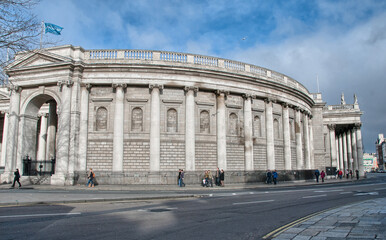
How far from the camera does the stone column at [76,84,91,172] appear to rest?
93.0 ft

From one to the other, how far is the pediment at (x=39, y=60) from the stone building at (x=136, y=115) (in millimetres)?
90

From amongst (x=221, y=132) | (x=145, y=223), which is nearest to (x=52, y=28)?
(x=221, y=132)

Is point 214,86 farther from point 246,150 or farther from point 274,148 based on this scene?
point 274,148

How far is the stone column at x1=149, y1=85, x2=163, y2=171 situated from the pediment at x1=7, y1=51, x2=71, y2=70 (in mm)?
8078

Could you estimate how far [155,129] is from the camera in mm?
28906

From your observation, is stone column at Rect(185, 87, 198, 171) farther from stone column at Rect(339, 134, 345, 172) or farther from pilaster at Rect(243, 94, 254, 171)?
stone column at Rect(339, 134, 345, 172)

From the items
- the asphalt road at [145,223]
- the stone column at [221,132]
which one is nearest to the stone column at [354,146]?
the stone column at [221,132]

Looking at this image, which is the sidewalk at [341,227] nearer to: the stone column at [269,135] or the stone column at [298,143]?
the stone column at [269,135]

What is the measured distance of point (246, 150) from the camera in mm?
32656

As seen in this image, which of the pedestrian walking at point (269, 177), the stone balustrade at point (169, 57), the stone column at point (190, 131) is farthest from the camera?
the pedestrian walking at point (269, 177)

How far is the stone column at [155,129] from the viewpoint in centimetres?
2850

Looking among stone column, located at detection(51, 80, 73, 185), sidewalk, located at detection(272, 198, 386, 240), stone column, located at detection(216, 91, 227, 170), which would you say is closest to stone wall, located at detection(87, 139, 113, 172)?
stone column, located at detection(51, 80, 73, 185)

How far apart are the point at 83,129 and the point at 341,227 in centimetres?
2470

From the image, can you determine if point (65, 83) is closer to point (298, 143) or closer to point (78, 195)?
point (78, 195)
